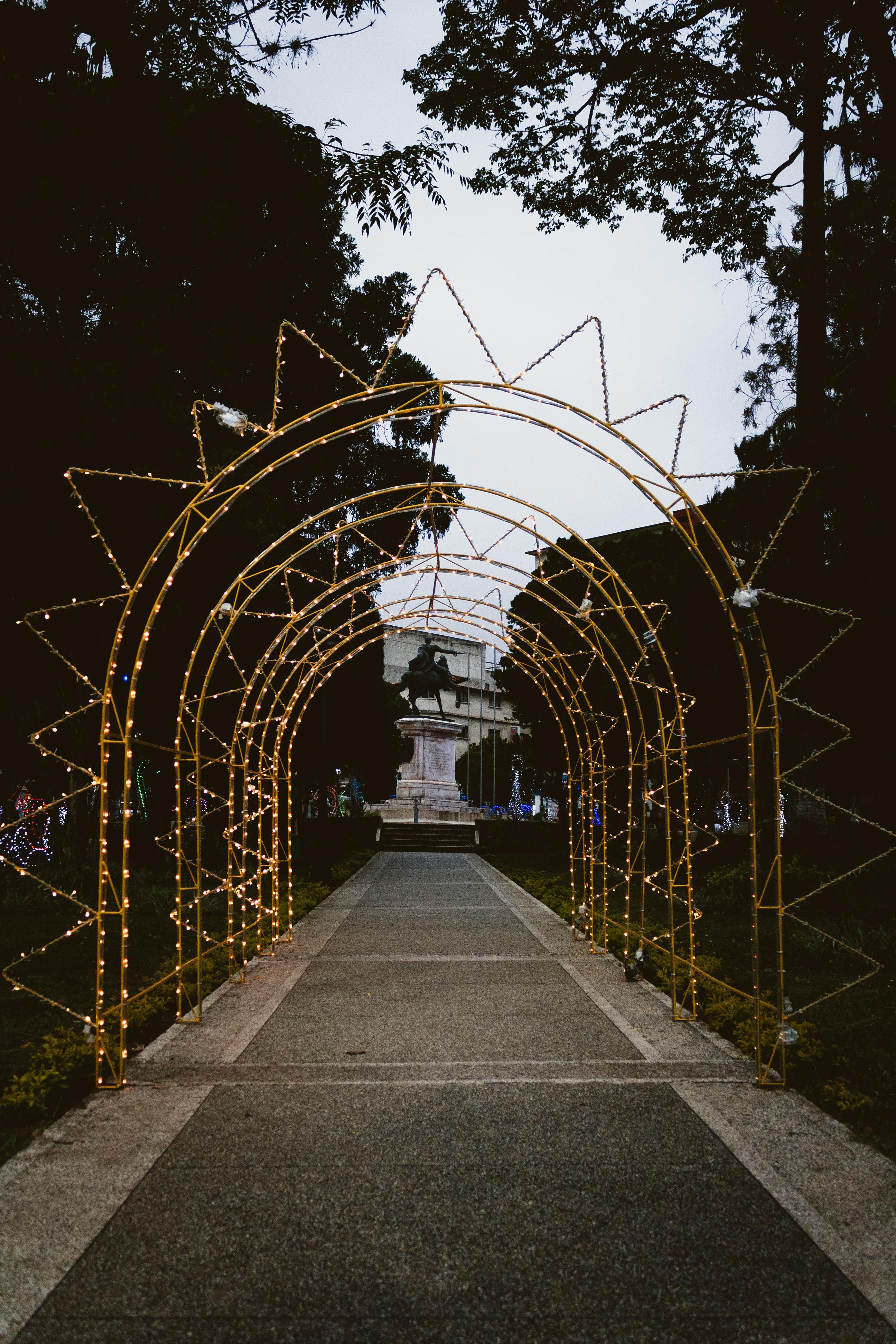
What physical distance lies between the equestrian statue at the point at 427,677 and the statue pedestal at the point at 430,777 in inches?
37.0

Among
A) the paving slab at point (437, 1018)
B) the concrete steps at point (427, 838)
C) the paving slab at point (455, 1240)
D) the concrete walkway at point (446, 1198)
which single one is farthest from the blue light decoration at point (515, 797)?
the paving slab at point (455, 1240)

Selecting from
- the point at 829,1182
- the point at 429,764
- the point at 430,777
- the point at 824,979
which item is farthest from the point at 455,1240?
the point at 430,777

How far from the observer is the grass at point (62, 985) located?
5.04 m

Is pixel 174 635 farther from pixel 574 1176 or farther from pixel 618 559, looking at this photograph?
pixel 618 559

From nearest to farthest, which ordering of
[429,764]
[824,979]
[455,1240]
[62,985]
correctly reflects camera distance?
[455,1240] → [62,985] → [824,979] → [429,764]

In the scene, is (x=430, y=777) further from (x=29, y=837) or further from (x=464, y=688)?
(x=464, y=688)

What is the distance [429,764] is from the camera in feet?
126

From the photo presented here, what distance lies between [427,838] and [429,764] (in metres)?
5.91

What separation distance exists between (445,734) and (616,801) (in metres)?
9.43

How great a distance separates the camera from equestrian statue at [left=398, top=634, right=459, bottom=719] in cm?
3906

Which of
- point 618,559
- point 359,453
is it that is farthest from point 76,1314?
point 618,559

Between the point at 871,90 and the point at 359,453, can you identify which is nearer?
the point at 871,90

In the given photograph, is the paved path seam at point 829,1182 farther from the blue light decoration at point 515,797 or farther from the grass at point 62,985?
the blue light decoration at point 515,797

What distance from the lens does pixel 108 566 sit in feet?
32.2
